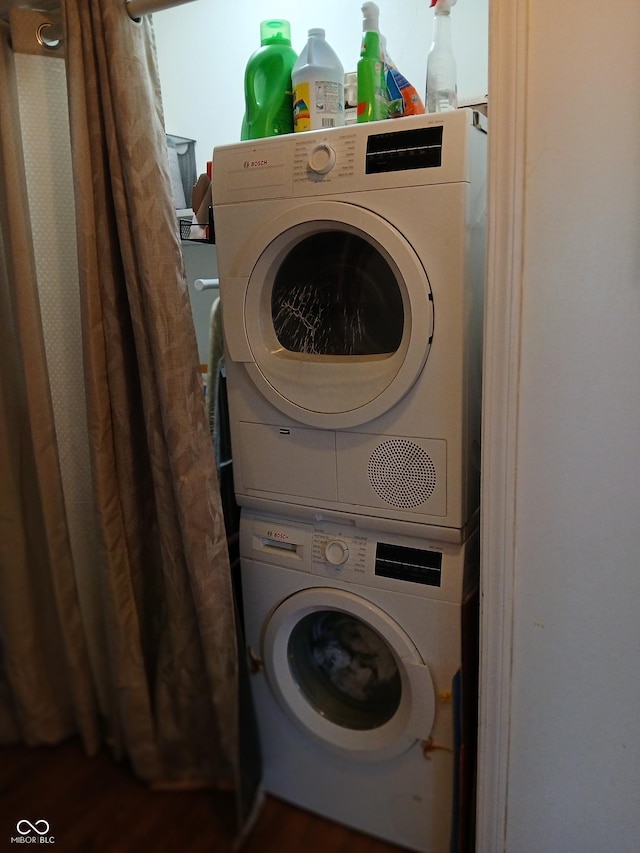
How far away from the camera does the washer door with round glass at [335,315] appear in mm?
1162

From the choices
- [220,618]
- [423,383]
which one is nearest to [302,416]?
[423,383]

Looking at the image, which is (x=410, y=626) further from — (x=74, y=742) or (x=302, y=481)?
(x=74, y=742)

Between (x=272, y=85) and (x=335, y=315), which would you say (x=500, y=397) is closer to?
(x=335, y=315)

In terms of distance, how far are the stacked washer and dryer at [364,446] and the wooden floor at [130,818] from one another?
0.30 feet

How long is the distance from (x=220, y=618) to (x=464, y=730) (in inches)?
23.3

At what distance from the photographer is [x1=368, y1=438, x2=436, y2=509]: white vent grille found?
124 centimetres

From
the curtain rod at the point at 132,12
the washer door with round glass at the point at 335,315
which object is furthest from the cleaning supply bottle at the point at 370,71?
the curtain rod at the point at 132,12

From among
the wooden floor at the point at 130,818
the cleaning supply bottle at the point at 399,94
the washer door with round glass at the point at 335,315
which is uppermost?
the cleaning supply bottle at the point at 399,94

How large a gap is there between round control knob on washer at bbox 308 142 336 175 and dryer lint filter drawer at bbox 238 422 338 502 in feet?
1.72

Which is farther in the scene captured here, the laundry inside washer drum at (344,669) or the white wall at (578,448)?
the laundry inside washer drum at (344,669)

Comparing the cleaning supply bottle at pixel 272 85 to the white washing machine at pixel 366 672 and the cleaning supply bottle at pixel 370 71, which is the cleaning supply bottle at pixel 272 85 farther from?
the white washing machine at pixel 366 672

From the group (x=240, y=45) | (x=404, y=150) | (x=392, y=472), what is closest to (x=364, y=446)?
(x=392, y=472)

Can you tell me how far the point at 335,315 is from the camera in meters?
1.34

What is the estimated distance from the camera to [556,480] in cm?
106
